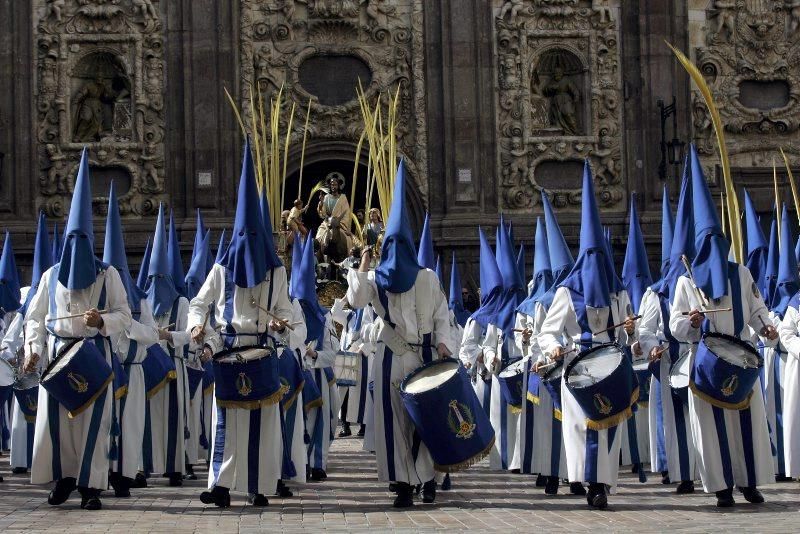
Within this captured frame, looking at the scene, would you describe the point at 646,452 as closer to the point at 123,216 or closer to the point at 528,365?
the point at 528,365

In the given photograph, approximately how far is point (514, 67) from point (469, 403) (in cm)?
2061

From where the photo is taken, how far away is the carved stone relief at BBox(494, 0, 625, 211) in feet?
104

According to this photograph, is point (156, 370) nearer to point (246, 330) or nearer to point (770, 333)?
point (246, 330)

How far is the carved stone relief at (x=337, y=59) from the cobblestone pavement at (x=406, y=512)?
1780 cm

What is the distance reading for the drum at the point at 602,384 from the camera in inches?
455

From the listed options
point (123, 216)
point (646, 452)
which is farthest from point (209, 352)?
point (123, 216)

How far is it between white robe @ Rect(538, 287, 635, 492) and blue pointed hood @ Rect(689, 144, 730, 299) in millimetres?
890

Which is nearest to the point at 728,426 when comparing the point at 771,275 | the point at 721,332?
the point at 721,332

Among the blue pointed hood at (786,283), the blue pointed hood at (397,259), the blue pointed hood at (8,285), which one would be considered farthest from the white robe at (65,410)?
the blue pointed hood at (786,283)

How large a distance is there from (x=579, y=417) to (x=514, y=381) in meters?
2.97

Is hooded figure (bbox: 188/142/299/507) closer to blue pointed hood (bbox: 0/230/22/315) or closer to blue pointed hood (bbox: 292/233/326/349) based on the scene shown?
blue pointed hood (bbox: 292/233/326/349)

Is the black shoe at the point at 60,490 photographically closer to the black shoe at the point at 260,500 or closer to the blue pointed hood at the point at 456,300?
the black shoe at the point at 260,500

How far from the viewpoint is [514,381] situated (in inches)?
592

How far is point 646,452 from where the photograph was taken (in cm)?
1628
